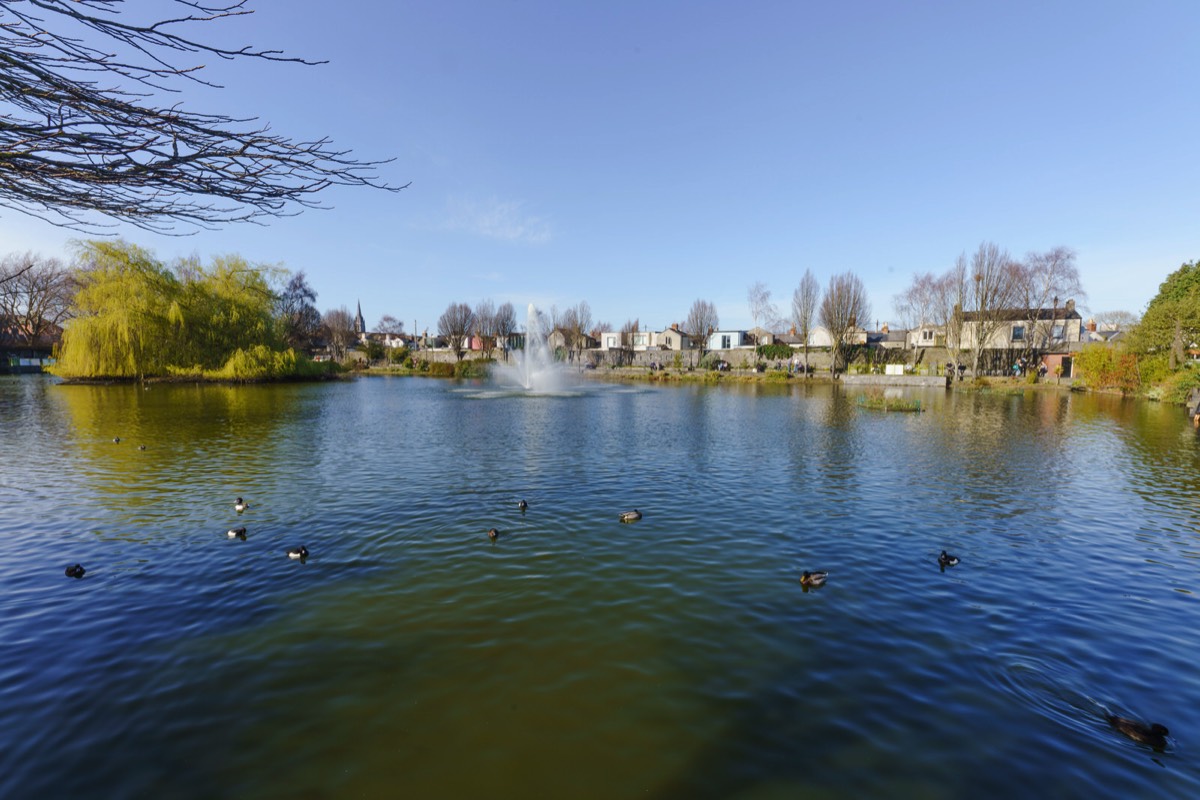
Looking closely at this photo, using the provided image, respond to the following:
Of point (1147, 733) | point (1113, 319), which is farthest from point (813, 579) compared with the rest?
point (1113, 319)

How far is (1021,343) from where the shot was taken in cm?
6425

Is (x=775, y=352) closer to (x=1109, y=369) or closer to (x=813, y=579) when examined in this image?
(x=1109, y=369)

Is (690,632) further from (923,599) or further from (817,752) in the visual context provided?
(923,599)

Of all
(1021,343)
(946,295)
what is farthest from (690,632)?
(1021,343)

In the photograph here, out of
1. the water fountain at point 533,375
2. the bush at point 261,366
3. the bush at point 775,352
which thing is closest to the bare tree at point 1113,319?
the bush at point 775,352

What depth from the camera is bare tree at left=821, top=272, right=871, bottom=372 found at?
64.9 metres

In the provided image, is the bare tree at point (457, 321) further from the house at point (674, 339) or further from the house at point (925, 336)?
the house at point (925, 336)

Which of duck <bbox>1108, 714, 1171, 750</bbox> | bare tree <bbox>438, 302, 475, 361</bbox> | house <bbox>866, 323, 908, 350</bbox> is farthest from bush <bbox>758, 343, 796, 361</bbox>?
duck <bbox>1108, 714, 1171, 750</bbox>

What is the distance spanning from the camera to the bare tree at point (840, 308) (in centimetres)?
6494

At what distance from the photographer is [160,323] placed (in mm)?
45375

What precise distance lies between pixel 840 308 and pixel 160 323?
7418cm

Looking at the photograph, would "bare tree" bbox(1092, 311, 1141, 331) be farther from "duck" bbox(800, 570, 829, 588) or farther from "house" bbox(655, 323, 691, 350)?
"duck" bbox(800, 570, 829, 588)

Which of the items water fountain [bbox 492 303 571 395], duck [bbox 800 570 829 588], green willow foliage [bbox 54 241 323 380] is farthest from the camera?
water fountain [bbox 492 303 571 395]

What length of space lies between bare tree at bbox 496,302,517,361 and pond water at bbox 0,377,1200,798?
8956 cm
